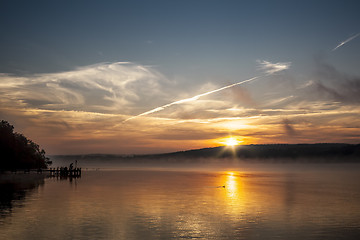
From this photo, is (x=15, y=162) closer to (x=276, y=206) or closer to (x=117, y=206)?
(x=117, y=206)

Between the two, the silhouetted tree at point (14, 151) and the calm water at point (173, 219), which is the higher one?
the silhouetted tree at point (14, 151)

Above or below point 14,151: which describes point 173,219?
below

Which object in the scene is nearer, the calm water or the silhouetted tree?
the calm water

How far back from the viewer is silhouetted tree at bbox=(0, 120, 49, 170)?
97.4 meters

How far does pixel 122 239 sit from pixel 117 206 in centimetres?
1930

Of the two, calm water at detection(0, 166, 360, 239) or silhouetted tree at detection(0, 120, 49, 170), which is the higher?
silhouetted tree at detection(0, 120, 49, 170)

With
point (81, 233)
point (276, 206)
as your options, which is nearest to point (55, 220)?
point (81, 233)

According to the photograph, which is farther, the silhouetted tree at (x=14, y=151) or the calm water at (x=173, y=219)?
the silhouetted tree at (x=14, y=151)

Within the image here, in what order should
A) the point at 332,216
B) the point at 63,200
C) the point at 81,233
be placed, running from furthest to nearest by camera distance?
the point at 63,200 < the point at 332,216 < the point at 81,233

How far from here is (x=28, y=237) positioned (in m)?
28.3

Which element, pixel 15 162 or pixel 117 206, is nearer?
pixel 117 206

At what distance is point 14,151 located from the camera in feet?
327

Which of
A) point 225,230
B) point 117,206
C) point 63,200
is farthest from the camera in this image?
point 63,200

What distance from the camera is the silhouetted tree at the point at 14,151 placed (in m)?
97.4
